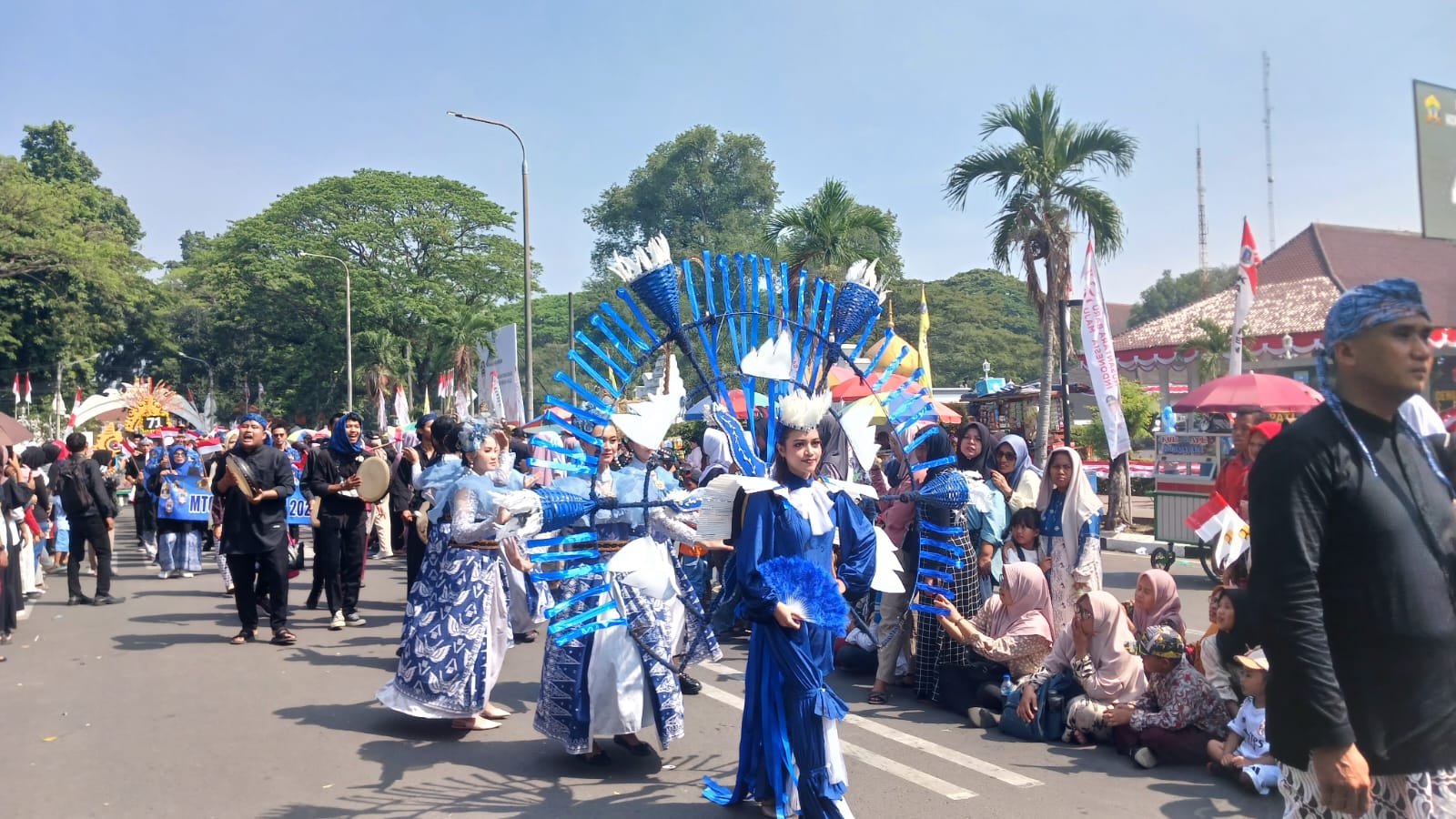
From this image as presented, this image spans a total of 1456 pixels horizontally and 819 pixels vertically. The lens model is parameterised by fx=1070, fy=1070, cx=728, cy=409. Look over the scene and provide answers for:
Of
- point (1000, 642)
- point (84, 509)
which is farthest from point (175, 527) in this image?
point (1000, 642)

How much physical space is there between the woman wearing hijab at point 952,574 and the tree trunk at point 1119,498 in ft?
26.4

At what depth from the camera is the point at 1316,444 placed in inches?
92.0

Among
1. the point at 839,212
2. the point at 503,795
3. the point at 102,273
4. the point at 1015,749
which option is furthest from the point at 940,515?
the point at 102,273

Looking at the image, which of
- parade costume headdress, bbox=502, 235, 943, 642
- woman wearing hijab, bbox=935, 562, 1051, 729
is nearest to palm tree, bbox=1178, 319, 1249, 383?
woman wearing hijab, bbox=935, 562, 1051, 729

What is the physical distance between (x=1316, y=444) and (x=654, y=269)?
2.87 metres

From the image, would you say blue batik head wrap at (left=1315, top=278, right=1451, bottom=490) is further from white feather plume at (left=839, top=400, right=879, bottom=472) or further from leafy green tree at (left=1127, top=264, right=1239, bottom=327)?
leafy green tree at (left=1127, top=264, right=1239, bottom=327)

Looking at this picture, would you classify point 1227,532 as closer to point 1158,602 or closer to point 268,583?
point 1158,602

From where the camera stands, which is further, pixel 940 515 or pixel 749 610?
pixel 940 515

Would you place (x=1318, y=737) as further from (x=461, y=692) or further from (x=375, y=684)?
(x=375, y=684)

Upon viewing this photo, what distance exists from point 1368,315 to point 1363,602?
64 centimetres

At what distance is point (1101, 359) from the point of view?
1085 centimetres

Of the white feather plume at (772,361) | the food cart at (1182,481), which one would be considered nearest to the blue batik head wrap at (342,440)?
the white feather plume at (772,361)

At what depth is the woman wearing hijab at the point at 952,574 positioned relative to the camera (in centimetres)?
621

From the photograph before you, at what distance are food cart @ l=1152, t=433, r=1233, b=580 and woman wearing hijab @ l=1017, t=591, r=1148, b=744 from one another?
19.7 feet
